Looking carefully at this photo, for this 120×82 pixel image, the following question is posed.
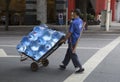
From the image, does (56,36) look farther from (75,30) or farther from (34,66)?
(34,66)

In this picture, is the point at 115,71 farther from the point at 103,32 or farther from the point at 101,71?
the point at 103,32

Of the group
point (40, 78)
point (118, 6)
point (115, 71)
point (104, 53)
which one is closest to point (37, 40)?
point (40, 78)

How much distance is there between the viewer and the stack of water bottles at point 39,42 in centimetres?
1148

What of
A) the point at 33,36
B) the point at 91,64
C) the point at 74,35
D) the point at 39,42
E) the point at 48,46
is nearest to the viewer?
the point at 74,35

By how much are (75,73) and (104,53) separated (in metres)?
4.80

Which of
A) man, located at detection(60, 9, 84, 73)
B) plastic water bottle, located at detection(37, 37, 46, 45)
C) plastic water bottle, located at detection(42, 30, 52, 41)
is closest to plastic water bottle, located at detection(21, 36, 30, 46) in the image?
plastic water bottle, located at detection(37, 37, 46, 45)

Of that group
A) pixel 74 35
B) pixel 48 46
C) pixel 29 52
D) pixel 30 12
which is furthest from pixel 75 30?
pixel 30 12

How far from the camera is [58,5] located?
3944 centimetres

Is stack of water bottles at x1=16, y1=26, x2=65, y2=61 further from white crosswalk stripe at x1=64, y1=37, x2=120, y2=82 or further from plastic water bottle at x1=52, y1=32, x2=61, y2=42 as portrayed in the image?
white crosswalk stripe at x1=64, y1=37, x2=120, y2=82

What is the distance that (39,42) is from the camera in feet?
38.0

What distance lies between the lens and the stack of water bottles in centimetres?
1148

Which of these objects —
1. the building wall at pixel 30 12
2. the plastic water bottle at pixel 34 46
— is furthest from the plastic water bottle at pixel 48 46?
the building wall at pixel 30 12

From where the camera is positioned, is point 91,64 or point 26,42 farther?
point 91,64

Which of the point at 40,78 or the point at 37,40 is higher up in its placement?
the point at 37,40
